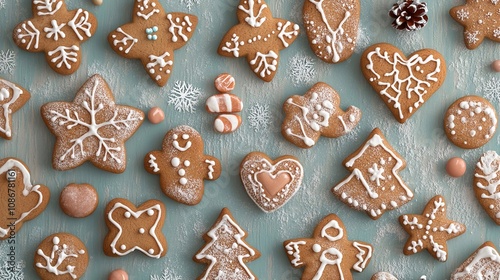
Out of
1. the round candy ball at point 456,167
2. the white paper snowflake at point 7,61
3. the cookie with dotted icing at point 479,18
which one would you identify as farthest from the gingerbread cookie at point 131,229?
the cookie with dotted icing at point 479,18

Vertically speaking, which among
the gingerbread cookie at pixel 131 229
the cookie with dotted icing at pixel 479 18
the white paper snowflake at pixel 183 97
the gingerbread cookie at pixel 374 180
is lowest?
the gingerbread cookie at pixel 131 229

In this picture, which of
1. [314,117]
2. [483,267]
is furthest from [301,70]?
[483,267]

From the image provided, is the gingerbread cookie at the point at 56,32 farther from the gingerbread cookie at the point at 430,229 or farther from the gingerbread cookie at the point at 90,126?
the gingerbread cookie at the point at 430,229

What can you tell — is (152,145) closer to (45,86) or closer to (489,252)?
(45,86)

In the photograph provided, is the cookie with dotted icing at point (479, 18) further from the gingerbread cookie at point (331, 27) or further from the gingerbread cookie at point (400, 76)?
the gingerbread cookie at point (331, 27)

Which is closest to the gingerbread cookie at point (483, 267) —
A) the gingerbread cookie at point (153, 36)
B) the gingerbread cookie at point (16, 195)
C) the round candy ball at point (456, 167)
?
the round candy ball at point (456, 167)

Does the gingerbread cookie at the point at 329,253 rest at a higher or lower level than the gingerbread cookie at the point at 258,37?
lower

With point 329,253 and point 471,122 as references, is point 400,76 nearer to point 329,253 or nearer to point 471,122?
point 471,122

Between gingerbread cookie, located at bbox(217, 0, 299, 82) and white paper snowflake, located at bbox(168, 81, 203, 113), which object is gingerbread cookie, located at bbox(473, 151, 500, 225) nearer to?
gingerbread cookie, located at bbox(217, 0, 299, 82)
